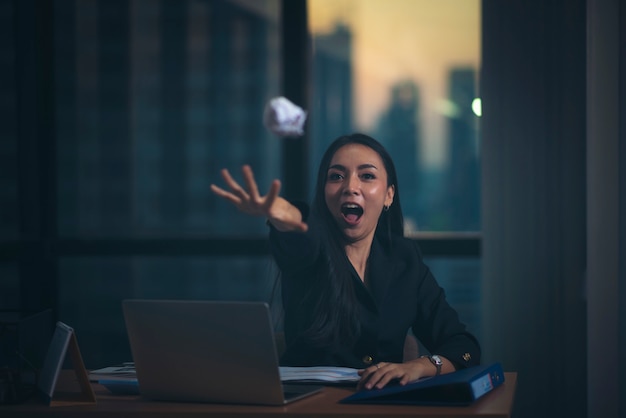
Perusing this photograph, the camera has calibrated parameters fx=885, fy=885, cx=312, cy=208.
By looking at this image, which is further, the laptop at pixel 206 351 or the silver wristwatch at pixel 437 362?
the silver wristwatch at pixel 437 362

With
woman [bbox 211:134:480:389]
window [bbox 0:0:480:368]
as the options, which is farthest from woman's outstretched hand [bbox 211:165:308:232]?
window [bbox 0:0:480:368]

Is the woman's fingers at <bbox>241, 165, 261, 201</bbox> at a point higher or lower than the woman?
higher

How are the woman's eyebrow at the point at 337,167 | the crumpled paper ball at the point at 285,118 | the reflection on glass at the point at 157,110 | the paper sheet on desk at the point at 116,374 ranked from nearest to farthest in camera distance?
the paper sheet on desk at the point at 116,374, the woman's eyebrow at the point at 337,167, the crumpled paper ball at the point at 285,118, the reflection on glass at the point at 157,110

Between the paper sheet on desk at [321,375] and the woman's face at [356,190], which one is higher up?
the woman's face at [356,190]

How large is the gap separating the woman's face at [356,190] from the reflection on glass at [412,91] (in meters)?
1.46

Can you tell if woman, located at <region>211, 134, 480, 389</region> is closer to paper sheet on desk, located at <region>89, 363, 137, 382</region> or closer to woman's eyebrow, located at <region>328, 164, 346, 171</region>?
woman's eyebrow, located at <region>328, 164, 346, 171</region>

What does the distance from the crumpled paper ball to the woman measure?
1.17m

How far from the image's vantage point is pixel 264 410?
1.64 m

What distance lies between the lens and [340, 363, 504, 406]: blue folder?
169 cm

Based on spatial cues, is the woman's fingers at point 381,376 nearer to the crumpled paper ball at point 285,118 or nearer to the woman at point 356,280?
the woman at point 356,280

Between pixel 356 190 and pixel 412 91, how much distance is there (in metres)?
1.60

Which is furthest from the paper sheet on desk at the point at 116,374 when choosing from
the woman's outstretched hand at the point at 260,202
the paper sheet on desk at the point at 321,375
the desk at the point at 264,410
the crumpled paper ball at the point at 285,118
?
the crumpled paper ball at the point at 285,118

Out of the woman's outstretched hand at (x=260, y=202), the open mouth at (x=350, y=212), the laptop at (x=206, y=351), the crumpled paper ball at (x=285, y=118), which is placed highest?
the crumpled paper ball at (x=285, y=118)

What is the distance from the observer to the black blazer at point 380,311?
233 centimetres
